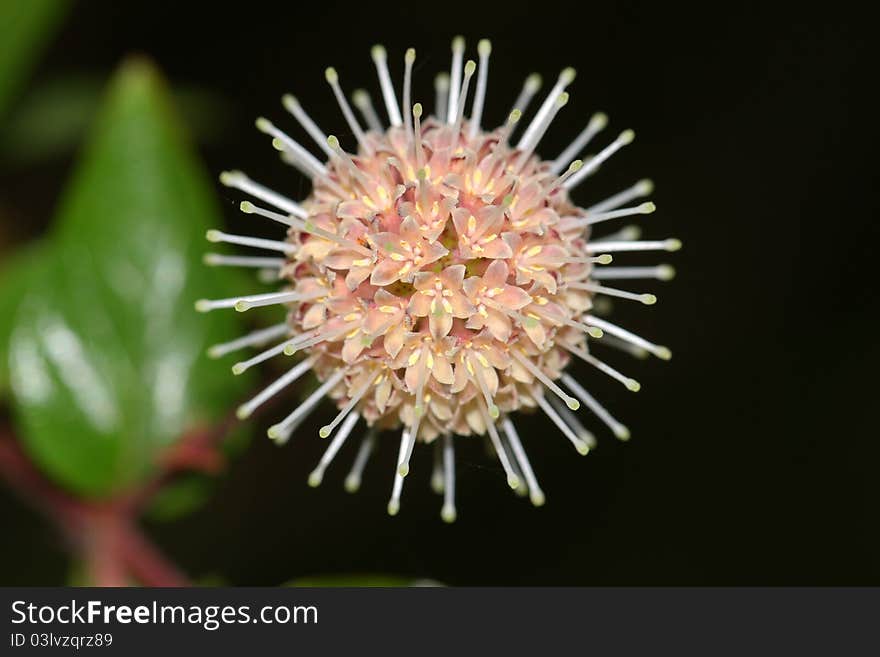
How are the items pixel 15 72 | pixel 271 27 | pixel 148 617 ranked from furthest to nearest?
pixel 271 27, pixel 15 72, pixel 148 617

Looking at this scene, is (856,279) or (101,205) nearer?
(101,205)

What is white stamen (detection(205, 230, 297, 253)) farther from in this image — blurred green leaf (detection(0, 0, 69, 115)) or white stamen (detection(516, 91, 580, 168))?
blurred green leaf (detection(0, 0, 69, 115))

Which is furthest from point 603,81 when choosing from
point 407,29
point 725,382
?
point 725,382

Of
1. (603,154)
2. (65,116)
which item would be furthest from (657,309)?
(65,116)

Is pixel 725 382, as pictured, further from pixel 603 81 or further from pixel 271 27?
pixel 271 27

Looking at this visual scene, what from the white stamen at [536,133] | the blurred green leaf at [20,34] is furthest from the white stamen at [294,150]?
the blurred green leaf at [20,34]

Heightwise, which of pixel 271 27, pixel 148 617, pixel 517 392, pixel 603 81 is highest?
pixel 271 27

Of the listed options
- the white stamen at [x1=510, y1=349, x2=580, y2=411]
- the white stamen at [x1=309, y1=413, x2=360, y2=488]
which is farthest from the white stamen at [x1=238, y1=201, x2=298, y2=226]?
the white stamen at [x1=510, y1=349, x2=580, y2=411]

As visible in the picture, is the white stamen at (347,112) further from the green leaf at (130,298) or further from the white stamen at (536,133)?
the green leaf at (130,298)
